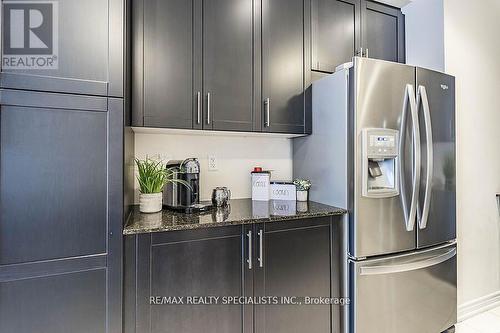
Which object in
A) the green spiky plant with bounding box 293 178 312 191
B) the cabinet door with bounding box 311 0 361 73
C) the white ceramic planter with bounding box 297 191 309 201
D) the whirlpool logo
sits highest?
the cabinet door with bounding box 311 0 361 73

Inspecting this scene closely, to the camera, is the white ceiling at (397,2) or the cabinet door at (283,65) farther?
the white ceiling at (397,2)

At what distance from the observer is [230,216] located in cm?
151

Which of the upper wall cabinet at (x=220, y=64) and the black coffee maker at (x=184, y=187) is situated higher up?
the upper wall cabinet at (x=220, y=64)

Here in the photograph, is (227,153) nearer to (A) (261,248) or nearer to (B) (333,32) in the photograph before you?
(A) (261,248)

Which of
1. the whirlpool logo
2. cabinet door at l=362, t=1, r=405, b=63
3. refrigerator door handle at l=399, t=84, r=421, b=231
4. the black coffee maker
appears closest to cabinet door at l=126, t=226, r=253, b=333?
the black coffee maker

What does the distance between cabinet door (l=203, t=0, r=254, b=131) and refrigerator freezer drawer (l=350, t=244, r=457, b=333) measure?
3.95 feet

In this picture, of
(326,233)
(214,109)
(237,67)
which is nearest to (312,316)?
(326,233)

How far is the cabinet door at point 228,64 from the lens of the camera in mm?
1708

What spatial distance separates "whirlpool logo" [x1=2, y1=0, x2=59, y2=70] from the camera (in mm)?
1081

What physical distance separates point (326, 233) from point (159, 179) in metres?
1.05

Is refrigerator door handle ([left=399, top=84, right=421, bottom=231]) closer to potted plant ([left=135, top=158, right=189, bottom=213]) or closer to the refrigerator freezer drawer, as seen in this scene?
the refrigerator freezer drawer

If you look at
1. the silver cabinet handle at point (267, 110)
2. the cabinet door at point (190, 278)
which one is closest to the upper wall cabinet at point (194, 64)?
the silver cabinet handle at point (267, 110)

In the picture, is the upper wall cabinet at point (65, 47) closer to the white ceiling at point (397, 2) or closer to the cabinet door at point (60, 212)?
the cabinet door at point (60, 212)

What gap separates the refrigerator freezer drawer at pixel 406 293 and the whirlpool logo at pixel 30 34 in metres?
1.87
